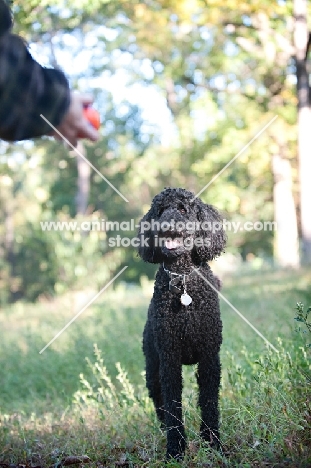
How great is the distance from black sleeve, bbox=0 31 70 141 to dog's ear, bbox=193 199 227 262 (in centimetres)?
121

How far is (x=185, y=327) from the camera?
116 inches

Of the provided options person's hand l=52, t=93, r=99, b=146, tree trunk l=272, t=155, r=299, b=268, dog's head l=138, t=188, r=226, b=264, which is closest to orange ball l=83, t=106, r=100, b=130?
person's hand l=52, t=93, r=99, b=146

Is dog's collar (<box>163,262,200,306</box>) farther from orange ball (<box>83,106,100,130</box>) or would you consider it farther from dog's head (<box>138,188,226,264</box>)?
orange ball (<box>83,106,100,130</box>)

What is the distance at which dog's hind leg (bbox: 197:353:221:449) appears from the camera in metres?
3.00

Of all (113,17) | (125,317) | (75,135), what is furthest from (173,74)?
(75,135)

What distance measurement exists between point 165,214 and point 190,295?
48cm

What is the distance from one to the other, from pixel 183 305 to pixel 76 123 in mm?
1236

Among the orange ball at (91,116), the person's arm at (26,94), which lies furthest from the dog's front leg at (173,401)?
the person's arm at (26,94)

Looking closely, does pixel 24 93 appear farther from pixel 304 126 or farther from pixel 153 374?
pixel 304 126

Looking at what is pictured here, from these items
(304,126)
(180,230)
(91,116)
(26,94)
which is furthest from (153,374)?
(304,126)

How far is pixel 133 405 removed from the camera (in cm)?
392

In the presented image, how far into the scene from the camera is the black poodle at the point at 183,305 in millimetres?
2941

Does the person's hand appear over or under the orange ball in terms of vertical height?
under

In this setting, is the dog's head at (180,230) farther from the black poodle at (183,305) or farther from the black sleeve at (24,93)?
the black sleeve at (24,93)
